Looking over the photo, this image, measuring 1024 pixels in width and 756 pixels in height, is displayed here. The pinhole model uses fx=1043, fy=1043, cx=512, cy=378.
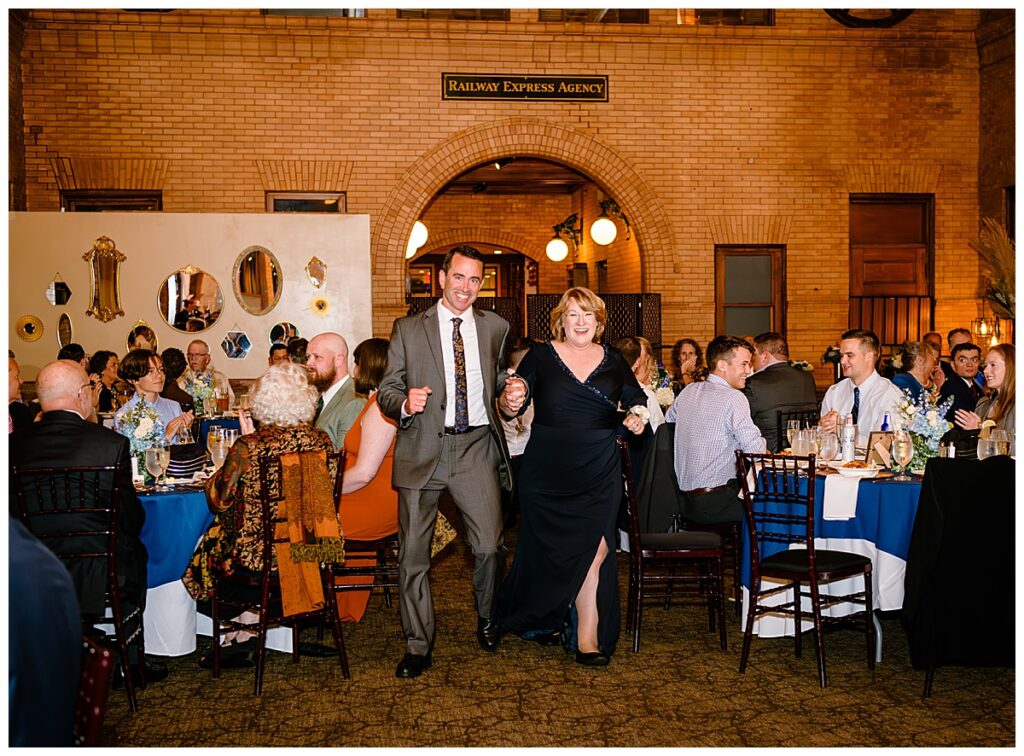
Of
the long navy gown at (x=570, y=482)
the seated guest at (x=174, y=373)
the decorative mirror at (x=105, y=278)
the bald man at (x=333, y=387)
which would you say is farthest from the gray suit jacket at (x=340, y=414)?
the decorative mirror at (x=105, y=278)

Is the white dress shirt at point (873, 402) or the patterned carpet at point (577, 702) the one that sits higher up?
the white dress shirt at point (873, 402)

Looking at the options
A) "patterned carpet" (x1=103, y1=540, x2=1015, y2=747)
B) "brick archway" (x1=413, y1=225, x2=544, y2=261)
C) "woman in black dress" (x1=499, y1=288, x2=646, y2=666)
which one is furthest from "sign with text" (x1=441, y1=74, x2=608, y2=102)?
"patterned carpet" (x1=103, y1=540, x2=1015, y2=747)

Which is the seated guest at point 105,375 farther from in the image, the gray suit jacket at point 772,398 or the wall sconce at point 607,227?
the wall sconce at point 607,227

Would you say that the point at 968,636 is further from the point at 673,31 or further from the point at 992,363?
the point at 673,31

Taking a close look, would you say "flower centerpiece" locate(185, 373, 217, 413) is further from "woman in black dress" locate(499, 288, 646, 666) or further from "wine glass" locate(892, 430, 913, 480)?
"wine glass" locate(892, 430, 913, 480)

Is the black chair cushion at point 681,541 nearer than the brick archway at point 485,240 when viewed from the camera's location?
Yes

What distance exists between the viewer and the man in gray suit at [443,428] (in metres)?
4.84

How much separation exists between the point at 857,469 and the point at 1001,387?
1003mm

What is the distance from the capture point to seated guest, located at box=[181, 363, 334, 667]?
4527 millimetres

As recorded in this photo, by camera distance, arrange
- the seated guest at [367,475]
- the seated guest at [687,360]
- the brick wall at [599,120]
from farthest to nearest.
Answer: the brick wall at [599,120]
the seated guest at [687,360]
the seated guest at [367,475]

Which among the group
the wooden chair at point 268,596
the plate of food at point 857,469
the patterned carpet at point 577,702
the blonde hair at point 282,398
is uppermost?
the blonde hair at point 282,398

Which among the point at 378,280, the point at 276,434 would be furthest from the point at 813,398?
the point at 378,280

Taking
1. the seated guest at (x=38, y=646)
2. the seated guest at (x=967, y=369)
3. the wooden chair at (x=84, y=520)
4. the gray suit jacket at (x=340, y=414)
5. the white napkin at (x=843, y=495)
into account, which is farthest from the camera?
the seated guest at (x=967, y=369)

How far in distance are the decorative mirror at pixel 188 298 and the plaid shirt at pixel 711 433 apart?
7066 millimetres
